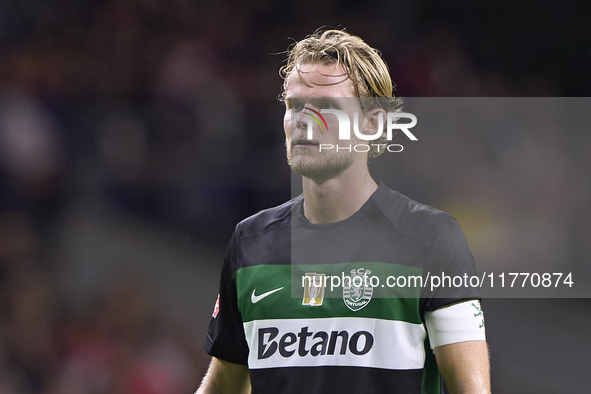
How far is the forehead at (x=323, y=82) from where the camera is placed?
238 centimetres

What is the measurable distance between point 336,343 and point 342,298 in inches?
5.9

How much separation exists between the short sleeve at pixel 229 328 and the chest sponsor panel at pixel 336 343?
0.11 meters

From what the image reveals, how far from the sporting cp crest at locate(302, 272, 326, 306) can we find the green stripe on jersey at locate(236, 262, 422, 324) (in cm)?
1

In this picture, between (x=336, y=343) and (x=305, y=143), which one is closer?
(x=336, y=343)

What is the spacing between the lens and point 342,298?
89.5 inches

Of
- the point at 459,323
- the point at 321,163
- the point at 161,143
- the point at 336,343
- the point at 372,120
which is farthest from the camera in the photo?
the point at 161,143

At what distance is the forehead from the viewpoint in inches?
93.6

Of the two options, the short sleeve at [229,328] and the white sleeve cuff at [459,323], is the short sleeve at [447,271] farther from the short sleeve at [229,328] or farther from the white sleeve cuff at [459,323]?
the short sleeve at [229,328]

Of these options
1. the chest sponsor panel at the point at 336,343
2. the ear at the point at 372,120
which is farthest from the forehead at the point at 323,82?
the chest sponsor panel at the point at 336,343

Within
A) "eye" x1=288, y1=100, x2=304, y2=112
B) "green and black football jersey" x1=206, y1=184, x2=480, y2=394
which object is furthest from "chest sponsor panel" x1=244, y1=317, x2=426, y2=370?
"eye" x1=288, y1=100, x2=304, y2=112

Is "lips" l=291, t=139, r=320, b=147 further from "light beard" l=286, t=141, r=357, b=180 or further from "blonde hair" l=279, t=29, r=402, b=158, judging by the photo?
"blonde hair" l=279, t=29, r=402, b=158

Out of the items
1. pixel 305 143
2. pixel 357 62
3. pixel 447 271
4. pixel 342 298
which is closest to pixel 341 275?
pixel 342 298

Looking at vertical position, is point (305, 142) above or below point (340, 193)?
above

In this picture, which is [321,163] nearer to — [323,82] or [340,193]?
[340,193]
